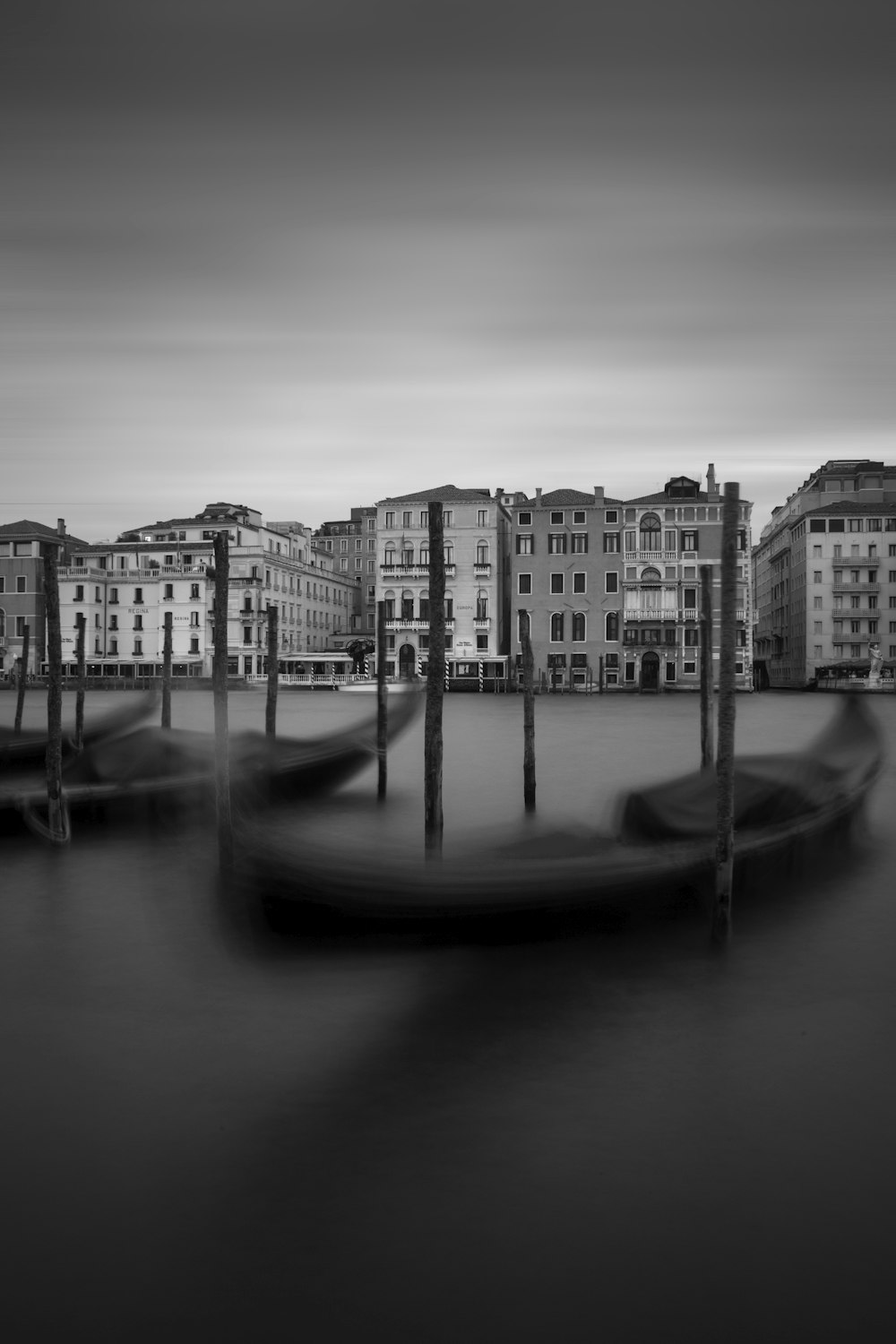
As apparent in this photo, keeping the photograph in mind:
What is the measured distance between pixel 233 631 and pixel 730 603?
4400 cm

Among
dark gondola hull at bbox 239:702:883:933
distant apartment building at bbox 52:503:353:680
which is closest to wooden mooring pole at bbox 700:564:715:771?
dark gondola hull at bbox 239:702:883:933

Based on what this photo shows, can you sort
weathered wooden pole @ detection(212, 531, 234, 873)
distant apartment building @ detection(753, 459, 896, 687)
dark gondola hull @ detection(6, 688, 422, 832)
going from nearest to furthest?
weathered wooden pole @ detection(212, 531, 234, 873)
dark gondola hull @ detection(6, 688, 422, 832)
distant apartment building @ detection(753, 459, 896, 687)

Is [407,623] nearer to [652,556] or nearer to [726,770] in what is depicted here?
[652,556]

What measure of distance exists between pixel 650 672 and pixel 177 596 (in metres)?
21.0

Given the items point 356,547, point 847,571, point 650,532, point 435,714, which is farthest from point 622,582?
point 435,714

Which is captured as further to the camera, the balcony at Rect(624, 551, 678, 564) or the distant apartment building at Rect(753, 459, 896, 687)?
the distant apartment building at Rect(753, 459, 896, 687)

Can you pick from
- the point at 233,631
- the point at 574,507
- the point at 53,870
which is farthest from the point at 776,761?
the point at 233,631

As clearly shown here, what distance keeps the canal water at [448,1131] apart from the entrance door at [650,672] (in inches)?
1416

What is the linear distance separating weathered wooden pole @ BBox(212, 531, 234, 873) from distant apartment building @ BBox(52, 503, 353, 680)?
123 feet

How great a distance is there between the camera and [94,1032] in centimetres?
605

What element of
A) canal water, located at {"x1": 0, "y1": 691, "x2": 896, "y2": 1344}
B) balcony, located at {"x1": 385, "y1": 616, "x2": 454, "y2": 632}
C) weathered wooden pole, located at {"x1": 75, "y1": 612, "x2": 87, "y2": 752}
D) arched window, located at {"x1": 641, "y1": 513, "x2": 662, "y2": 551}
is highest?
arched window, located at {"x1": 641, "y1": 513, "x2": 662, "y2": 551}

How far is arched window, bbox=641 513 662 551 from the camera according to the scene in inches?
1703

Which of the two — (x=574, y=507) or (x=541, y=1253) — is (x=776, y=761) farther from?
(x=574, y=507)

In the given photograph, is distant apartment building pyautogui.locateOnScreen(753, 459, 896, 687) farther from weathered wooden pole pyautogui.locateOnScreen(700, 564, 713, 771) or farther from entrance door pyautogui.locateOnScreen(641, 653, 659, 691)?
weathered wooden pole pyautogui.locateOnScreen(700, 564, 713, 771)
